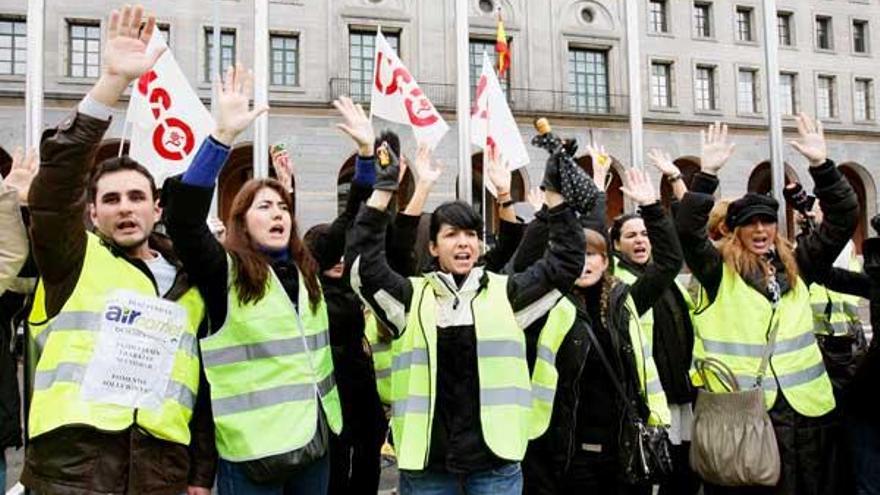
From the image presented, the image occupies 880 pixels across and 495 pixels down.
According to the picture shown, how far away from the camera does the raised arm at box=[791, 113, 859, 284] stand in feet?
13.1

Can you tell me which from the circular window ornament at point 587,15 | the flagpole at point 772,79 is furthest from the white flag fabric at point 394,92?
the circular window ornament at point 587,15

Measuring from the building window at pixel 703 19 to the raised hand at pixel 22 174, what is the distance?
29.9 m

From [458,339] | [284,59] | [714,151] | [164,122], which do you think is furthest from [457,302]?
Result: [284,59]

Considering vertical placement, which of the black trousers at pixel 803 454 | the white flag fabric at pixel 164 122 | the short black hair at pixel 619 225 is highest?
the white flag fabric at pixel 164 122

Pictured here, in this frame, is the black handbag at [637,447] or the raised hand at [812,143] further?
the raised hand at [812,143]

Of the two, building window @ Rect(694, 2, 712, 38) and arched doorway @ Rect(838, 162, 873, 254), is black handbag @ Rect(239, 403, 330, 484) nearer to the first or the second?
building window @ Rect(694, 2, 712, 38)

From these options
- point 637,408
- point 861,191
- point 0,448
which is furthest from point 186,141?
point 861,191

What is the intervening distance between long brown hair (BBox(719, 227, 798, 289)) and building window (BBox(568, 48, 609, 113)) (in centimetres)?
2388

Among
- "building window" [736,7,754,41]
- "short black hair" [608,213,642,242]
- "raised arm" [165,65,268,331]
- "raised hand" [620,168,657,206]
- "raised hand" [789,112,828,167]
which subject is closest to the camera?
"raised arm" [165,65,268,331]

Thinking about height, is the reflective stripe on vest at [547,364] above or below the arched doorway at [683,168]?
below

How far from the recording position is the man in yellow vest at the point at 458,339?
322 cm

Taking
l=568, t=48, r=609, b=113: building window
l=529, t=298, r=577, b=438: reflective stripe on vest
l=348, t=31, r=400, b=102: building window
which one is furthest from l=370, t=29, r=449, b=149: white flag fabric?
l=568, t=48, r=609, b=113: building window

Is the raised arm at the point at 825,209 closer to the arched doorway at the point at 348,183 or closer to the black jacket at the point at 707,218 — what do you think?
the black jacket at the point at 707,218

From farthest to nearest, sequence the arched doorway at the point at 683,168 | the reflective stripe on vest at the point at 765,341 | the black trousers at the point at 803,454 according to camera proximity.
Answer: the arched doorway at the point at 683,168 → the reflective stripe on vest at the point at 765,341 → the black trousers at the point at 803,454
